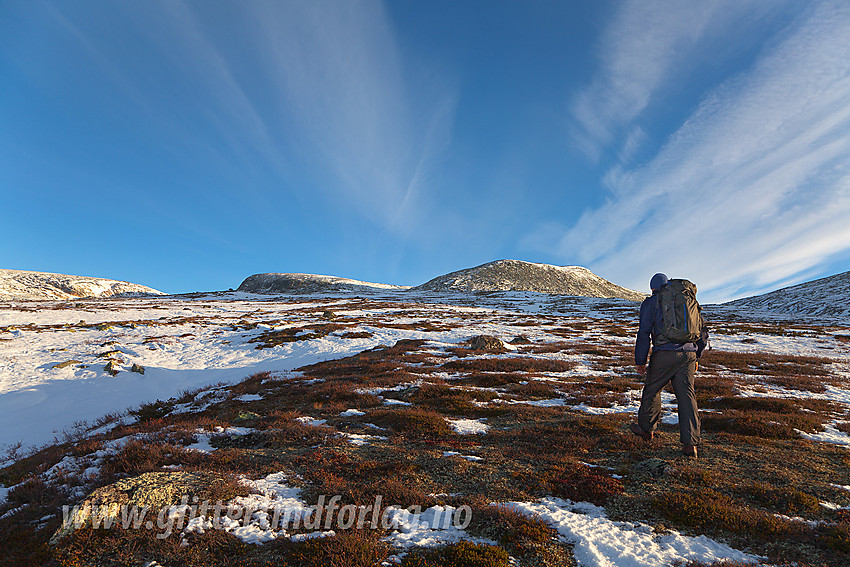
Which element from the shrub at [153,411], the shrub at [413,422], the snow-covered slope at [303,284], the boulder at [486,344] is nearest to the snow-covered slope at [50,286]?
the snow-covered slope at [303,284]

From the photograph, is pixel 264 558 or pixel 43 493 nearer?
pixel 264 558

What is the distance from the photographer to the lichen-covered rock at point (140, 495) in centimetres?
500

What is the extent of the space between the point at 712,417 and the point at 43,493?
1624cm

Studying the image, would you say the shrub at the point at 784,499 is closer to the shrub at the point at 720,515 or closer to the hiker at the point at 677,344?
the shrub at the point at 720,515

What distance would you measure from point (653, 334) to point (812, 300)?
107 meters

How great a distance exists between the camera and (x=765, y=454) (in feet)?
25.6

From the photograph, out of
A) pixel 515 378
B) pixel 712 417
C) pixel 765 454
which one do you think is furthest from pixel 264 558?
pixel 515 378

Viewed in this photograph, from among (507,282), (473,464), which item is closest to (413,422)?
(473,464)

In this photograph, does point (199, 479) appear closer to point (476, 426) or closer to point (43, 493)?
point (43, 493)

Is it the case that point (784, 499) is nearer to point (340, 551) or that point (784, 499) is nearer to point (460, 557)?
point (460, 557)

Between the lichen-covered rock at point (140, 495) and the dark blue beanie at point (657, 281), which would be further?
the dark blue beanie at point (657, 281)

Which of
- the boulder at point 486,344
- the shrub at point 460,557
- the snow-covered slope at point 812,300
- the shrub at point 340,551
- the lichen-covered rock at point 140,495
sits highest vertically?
the snow-covered slope at point 812,300

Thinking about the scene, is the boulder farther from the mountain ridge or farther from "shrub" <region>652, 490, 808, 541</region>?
the mountain ridge

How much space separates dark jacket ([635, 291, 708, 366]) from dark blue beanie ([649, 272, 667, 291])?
136 millimetres
